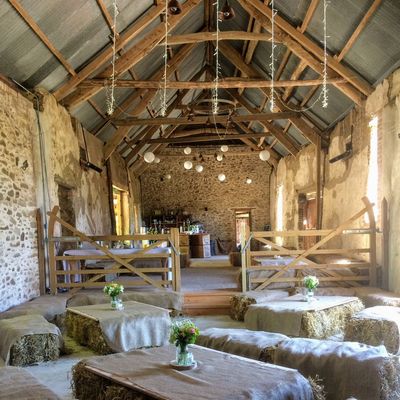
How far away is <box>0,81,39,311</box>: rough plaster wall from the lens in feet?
18.6

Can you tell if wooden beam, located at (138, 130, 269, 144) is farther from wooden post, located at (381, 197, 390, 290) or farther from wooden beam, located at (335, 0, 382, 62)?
wooden post, located at (381, 197, 390, 290)

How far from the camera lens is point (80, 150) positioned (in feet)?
29.8

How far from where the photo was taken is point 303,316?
16.2 feet

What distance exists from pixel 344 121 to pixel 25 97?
244 inches

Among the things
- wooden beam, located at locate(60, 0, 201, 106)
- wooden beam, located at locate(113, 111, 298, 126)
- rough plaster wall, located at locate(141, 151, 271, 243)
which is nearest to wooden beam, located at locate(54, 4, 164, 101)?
wooden beam, located at locate(60, 0, 201, 106)

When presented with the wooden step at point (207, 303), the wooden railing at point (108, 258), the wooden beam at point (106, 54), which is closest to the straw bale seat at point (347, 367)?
the wooden step at point (207, 303)

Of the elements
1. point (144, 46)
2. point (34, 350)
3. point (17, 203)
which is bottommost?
point (34, 350)

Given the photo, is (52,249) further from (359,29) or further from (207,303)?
(359,29)

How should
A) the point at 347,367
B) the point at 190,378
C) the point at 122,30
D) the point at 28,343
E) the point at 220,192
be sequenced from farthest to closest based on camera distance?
the point at 220,192
the point at 122,30
the point at 28,343
the point at 347,367
the point at 190,378

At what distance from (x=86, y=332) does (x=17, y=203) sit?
90.6 inches

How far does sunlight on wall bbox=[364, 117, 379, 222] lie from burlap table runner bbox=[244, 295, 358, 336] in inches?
94.2

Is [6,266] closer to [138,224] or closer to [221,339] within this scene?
[221,339]

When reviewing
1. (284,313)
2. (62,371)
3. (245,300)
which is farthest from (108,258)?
(284,313)

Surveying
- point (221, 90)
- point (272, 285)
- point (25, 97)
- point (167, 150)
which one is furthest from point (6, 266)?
point (167, 150)
